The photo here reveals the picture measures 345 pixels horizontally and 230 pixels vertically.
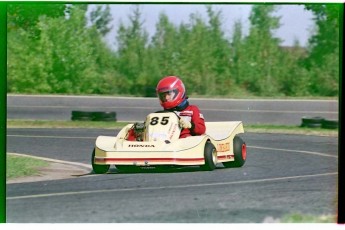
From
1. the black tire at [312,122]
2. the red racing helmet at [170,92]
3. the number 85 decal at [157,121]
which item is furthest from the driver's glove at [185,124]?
the black tire at [312,122]

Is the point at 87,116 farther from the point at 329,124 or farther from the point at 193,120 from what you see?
the point at 329,124

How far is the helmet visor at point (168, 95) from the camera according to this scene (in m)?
12.7

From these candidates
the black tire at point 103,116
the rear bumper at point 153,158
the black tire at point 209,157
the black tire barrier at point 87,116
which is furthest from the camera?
the black tire barrier at point 87,116

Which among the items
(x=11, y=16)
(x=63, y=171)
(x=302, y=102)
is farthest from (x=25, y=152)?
(x=302, y=102)

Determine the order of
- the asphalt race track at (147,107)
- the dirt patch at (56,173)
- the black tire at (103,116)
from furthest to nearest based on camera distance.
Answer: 1. the black tire at (103,116)
2. the asphalt race track at (147,107)
3. the dirt patch at (56,173)

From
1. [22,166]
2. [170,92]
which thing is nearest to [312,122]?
[170,92]

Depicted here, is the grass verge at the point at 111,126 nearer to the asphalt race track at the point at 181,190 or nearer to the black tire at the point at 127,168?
the asphalt race track at the point at 181,190

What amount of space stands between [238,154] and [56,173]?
8.86ft

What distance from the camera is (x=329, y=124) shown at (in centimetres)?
1330

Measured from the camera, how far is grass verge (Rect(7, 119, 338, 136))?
12906mm

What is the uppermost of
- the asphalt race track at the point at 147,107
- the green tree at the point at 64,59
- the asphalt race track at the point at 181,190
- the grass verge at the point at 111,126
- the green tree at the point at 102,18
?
the green tree at the point at 102,18

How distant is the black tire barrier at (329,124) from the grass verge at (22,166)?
170 inches
